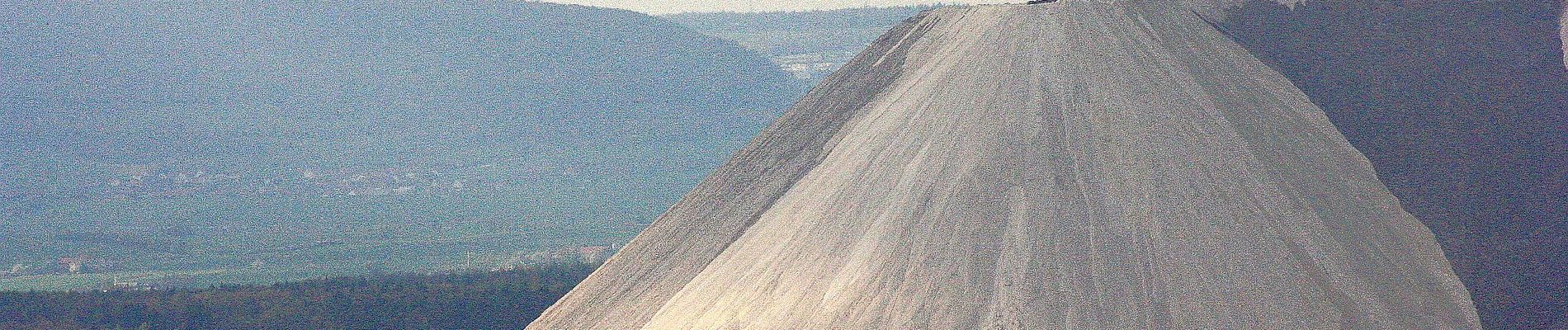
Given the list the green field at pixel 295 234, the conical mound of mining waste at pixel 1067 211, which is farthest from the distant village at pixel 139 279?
the conical mound of mining waste at pixel 1067 211

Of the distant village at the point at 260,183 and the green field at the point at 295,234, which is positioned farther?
the distant village at the point at 260,183

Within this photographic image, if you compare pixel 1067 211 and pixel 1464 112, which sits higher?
pixel 1464 112

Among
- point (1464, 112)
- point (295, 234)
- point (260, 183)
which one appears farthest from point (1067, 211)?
point (260, 183)

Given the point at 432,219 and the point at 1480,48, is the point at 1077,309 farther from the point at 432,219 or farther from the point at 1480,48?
the point at 432,219

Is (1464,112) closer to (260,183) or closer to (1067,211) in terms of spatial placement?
(1067,211)

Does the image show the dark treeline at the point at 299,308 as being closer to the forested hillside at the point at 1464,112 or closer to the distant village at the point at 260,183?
the forested hillside at the point at 1464,112

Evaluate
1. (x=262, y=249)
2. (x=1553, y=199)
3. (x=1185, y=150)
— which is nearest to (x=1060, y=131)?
(x=1185, y=150)
